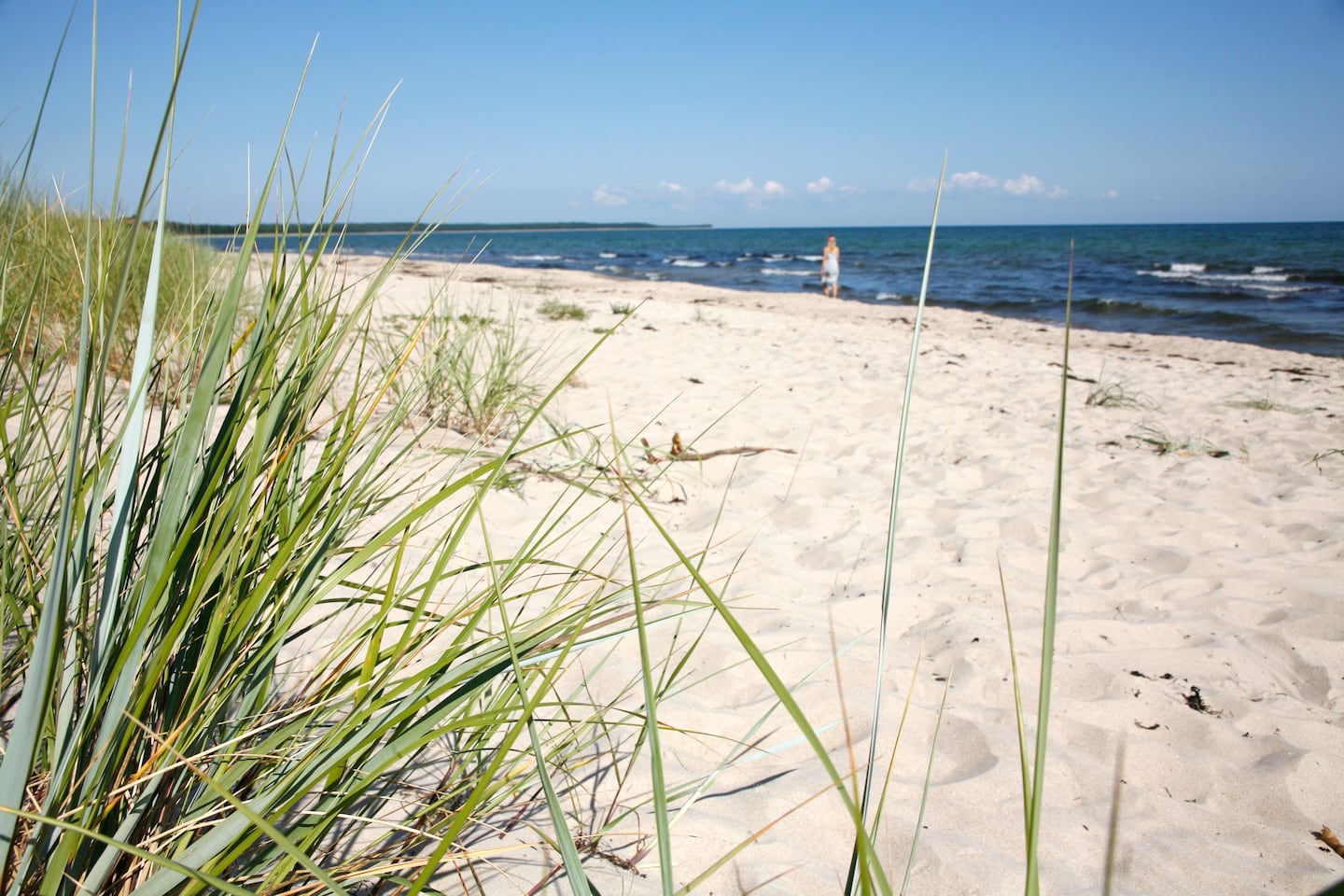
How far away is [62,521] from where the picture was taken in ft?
1.82

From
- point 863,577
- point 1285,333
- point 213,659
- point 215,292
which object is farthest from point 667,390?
point 1285,333

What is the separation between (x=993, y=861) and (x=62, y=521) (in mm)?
1254

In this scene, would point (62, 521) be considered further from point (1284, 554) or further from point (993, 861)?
point (1284, 554)

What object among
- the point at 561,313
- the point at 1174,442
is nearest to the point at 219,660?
the point at 1174,442

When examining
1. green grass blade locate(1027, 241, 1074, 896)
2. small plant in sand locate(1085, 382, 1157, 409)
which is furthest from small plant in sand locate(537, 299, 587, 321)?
green grass blade locate(1027, 241, 1074, 896)

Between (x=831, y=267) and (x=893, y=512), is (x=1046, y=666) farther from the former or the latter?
(x=831, y=267)

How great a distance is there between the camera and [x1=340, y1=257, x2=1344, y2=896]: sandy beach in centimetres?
117

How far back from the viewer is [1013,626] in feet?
6.60

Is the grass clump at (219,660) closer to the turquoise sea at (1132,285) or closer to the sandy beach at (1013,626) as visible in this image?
the sandy beach at (1013,626)

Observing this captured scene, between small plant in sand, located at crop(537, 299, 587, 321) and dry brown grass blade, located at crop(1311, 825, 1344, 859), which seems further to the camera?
small plant in sand, located at crop(537, 299, 587, 321)

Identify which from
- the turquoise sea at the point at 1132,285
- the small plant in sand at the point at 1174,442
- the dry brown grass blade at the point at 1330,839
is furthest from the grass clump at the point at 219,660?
the small plant in sand at the point at 1174,442

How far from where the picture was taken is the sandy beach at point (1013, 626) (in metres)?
1.17

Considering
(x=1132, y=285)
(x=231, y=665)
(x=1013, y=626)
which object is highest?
(x=1132, y=285)

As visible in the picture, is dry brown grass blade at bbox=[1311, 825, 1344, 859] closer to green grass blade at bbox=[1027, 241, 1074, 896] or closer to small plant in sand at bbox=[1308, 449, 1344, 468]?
green grass blade at bbox=[1027, 241, 1074, 896]
